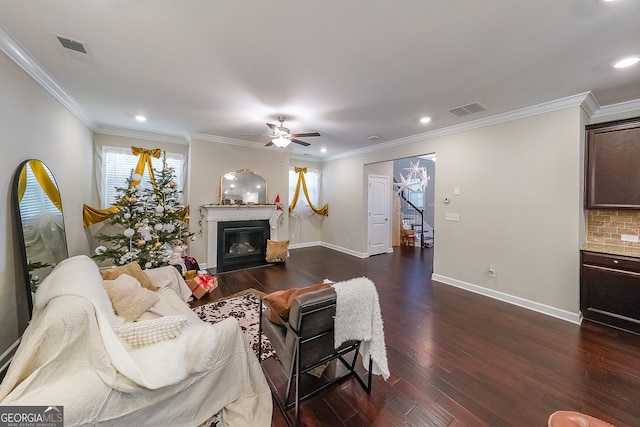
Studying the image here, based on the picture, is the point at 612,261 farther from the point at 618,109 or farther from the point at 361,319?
the point at 361,319

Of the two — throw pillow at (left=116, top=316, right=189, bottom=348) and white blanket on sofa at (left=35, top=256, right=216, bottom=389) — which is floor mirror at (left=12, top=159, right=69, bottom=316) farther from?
throw pillow at (left=116, top=316, right=189, bottom=348)

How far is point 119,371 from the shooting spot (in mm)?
1166

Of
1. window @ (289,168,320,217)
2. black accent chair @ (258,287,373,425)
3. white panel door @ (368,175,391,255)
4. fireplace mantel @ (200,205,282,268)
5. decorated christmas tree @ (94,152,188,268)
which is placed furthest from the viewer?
window @ (289,168,320,217)

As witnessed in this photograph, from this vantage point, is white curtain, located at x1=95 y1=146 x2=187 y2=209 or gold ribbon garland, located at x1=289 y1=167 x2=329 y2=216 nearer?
white curtain, located at x1=95 y1=146 x2=187 y2=209

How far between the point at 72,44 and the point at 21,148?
1122 mm

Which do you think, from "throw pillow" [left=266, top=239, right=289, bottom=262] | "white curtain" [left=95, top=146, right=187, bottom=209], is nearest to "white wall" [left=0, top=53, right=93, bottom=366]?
"white curtain" [left=95, top=146, right=187, bottom=209]

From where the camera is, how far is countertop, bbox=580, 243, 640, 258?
2.67 m

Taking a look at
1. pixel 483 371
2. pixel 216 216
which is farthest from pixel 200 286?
pixel 483 371

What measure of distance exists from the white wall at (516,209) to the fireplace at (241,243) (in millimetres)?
3592

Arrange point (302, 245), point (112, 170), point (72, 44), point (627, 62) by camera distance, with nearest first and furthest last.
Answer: point (72, 44), point (627, 62), point (112, 170), point (302, 245)

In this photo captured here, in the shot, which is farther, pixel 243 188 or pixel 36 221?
pixel 243 188

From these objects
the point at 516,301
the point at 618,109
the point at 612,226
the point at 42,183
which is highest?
the point at 618,109

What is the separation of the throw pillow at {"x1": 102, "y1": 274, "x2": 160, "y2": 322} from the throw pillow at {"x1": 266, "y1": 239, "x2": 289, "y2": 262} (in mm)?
3169

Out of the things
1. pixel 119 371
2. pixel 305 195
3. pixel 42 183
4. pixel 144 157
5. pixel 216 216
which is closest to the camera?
pixel 119 371
